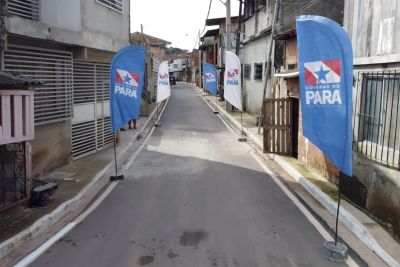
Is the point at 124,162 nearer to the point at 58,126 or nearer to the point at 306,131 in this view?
the point at 58,126

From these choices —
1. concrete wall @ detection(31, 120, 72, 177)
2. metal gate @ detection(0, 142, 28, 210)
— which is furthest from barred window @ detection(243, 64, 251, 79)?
metal gate @ detection(0, 142, 28, 210)

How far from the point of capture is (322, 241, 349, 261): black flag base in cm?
671

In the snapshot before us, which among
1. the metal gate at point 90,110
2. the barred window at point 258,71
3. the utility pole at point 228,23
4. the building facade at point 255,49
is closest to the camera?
the metal gate at point 90,110

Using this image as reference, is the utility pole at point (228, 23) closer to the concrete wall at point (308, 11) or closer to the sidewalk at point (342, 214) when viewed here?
the concrete wall at point (308, 11)

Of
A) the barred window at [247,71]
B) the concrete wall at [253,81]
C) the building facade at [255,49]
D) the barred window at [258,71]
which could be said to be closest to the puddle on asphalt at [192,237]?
the building facade at [255,49]

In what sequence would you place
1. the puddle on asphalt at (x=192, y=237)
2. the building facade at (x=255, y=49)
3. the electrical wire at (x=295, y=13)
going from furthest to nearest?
the building facade at (x=255, y=49), the electrical wire at (x=295, y=13), the puddle on asphalt at (x=192, y=237)

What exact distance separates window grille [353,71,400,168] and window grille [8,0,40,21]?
842 cm

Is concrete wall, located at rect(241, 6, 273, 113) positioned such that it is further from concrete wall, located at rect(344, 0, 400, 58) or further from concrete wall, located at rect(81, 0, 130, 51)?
concrete wall, located at rect(344, 0, 400, 58)

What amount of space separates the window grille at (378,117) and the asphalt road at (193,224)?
1918 millimetres

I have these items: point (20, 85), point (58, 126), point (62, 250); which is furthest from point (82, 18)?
point (62, 250)

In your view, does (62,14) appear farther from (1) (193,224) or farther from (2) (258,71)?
(2) (258,71)

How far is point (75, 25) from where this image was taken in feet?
43.1

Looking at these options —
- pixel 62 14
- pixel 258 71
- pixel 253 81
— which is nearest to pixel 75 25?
pixel 62 14

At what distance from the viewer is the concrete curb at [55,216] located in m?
6.98
